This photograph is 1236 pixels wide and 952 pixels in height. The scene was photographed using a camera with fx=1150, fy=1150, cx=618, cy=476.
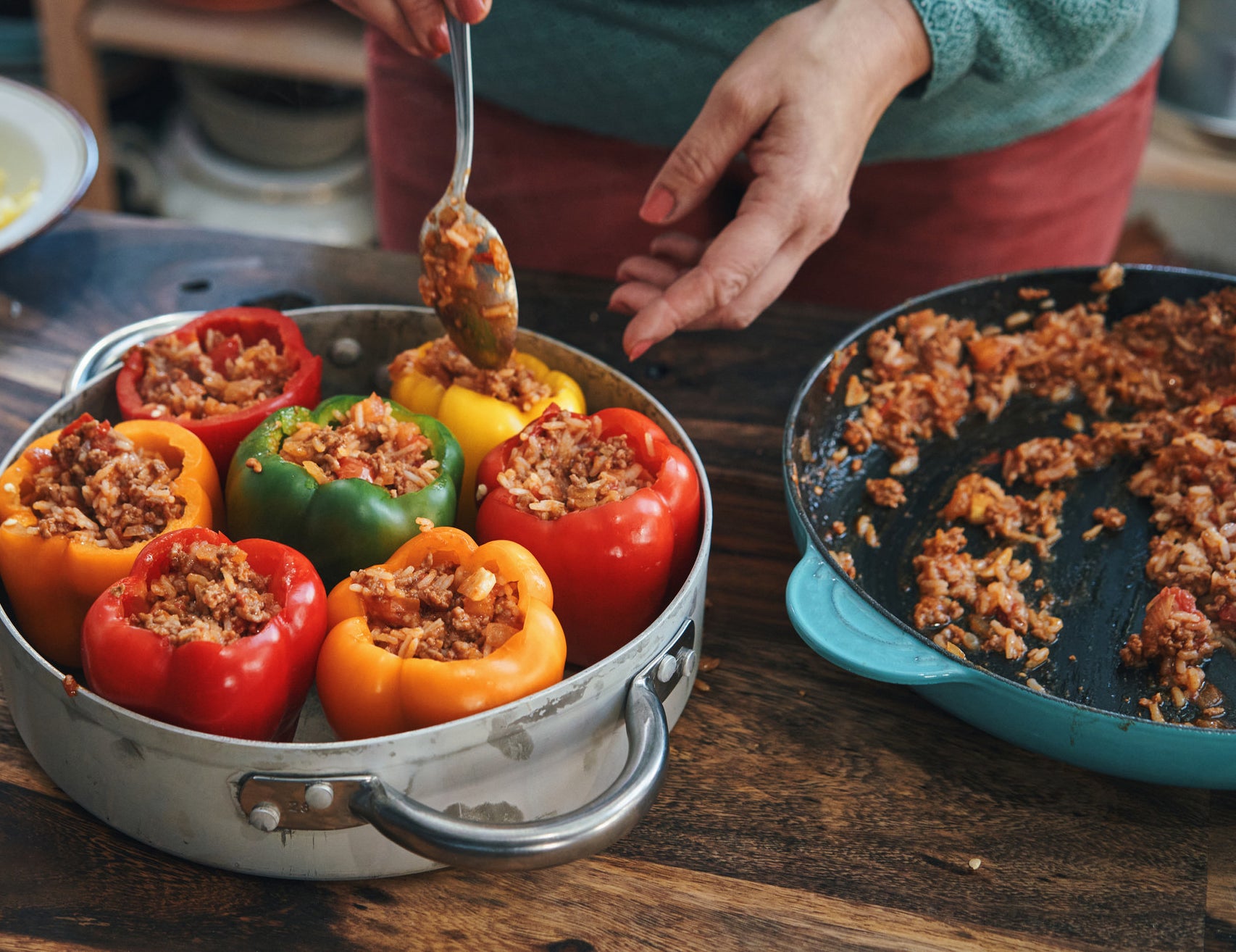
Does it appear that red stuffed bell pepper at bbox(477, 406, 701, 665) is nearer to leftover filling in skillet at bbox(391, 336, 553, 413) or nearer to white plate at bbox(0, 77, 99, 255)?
leftover filling in skillet at bbox(391, 336, 553, 413)

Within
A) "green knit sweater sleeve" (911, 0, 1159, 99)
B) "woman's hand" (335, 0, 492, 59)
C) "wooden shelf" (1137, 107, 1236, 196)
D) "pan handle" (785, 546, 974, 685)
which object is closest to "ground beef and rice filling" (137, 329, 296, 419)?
"woman's hand" (335, 0, 492, 59)

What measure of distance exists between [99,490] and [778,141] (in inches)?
34.6

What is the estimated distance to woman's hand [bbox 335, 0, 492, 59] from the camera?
130 centimetres

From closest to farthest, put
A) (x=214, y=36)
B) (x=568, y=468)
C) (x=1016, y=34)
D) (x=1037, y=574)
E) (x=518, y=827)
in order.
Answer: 1. (x=518, y=827)
2. (x=568, y=468)
3. (x=1037, y=574)
4. (x=1016, y=34)
5. (x=214, y=36)

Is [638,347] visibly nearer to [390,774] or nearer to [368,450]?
[368,450]

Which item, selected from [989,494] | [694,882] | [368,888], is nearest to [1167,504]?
[989,494]

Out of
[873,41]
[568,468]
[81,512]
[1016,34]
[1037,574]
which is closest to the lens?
[81,512]

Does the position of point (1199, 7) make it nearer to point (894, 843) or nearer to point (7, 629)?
point (894, 843)

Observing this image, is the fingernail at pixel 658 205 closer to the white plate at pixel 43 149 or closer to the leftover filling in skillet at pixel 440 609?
the leftover filling in skillet at pixel 440 609

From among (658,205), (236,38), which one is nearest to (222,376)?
(658,205)

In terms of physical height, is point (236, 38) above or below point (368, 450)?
below

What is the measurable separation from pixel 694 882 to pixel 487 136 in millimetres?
1336

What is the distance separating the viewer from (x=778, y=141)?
142 cm

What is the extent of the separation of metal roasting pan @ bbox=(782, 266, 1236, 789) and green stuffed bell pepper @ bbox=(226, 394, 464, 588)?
0.39 m
